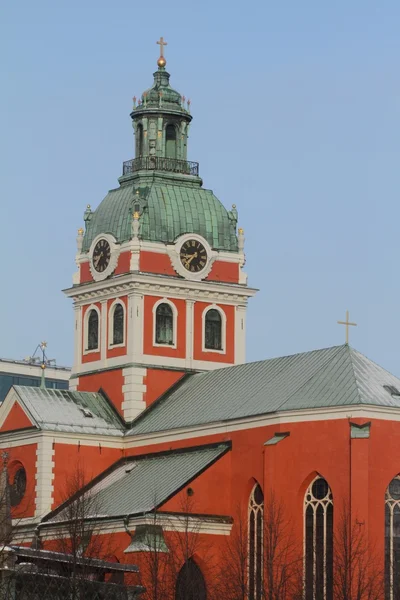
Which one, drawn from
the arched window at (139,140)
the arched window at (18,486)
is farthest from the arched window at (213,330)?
the arched window at (18,486)

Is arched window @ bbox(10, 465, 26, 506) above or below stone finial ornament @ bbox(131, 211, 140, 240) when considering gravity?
below

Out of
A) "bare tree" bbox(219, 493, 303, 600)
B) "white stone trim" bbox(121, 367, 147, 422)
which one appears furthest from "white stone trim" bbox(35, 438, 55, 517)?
"bare tree" bbox(219, 493, 303, 600)

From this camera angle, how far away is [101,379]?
348ft

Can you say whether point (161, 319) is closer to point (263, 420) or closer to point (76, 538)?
point (263, 420)

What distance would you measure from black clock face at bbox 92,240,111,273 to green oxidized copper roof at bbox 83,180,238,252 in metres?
0.70

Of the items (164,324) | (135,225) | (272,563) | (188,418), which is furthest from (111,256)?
(272,563)

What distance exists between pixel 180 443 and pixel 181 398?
188 inches

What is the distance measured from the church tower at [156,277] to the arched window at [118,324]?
5 centimetres

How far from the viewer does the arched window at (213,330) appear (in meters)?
106

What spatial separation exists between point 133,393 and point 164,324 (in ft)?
13.2

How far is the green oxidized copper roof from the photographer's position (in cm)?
10531

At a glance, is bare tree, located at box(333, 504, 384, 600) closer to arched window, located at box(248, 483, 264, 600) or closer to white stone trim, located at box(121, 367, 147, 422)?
arched window, located at box(248, 483, 264, 600)

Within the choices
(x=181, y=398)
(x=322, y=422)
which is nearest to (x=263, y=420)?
(x=322, y=422)

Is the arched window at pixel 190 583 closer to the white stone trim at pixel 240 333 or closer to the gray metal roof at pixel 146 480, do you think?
the gray metal roof at pixel 146 480
